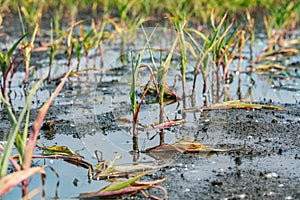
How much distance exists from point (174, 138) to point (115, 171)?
0.93 m

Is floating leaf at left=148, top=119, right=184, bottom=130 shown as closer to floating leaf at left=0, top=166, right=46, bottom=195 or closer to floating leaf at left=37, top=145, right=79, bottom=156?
floating leaf at left=37, top=145, right=79, bottom=156

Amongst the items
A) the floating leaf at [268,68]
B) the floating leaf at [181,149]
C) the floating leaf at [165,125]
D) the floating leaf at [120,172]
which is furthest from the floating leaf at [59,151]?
the floating leaf at [268,68]

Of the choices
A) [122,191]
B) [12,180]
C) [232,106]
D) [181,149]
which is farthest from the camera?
[232,106]

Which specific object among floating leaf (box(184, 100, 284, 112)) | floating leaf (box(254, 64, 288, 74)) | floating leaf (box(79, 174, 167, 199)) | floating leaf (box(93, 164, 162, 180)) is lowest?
floating leaf (box(79, 174, 167, 199))

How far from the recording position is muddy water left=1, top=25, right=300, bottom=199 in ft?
10.8

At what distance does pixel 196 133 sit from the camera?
436 cm

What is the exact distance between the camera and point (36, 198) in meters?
3.14

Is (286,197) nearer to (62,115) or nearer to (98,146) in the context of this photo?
(98,146)

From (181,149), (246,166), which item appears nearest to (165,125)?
(181,149)

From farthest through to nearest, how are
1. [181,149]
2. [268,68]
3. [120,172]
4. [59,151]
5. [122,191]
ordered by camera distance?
1. [268,68]
2. [181,149]
3. [59,151]
4. [120,172]
5. [122,191]

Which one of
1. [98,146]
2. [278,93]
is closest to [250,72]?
[278,93]

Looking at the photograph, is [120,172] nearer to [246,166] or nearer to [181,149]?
[181,149]

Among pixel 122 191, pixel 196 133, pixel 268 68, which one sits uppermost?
pixel 268 68

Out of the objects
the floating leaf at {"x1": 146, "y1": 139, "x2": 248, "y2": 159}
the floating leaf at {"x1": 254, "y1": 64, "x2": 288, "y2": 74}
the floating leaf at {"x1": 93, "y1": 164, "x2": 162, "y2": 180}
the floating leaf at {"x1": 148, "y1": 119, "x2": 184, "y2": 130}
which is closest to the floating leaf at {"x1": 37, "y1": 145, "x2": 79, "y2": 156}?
the floating leaf at {"x1": 93, "y1": 164, "x2": 162, "y2": 180}
